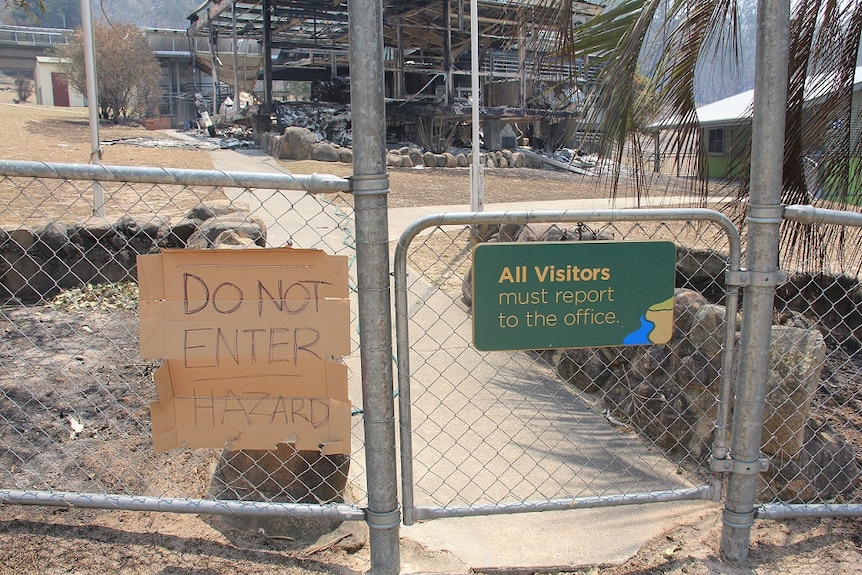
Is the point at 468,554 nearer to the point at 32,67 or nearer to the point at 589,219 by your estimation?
the point at 589,219

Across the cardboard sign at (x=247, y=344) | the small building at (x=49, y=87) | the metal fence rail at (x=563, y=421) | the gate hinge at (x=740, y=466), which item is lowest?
the metal fence rail at (x=563, y=421)

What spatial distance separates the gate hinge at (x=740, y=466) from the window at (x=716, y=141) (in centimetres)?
2481

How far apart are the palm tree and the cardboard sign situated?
2.74 metres

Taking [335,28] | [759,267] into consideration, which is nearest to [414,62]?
[335,28]

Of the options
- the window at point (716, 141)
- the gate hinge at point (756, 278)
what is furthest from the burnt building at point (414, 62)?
the gate hinge at point (756, 278)

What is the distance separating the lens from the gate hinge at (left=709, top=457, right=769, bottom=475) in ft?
8.97

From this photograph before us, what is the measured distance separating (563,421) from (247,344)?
2.40 metres

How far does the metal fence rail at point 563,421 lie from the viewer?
266 cm

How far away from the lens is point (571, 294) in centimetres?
258

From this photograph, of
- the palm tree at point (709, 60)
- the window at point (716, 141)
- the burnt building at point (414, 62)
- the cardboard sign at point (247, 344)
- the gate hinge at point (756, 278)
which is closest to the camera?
the cardboard sign at point (247, 344)

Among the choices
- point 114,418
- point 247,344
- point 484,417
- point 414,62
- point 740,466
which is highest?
point 414,62

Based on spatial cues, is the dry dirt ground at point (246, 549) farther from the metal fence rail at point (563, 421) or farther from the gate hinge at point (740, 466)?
the gate hinge at point (740, 466)

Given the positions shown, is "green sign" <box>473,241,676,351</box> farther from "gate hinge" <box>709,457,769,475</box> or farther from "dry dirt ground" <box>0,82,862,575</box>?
"dry dirt ground" <box>0,82,862,575</box>

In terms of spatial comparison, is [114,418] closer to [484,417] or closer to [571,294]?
[484,417]
